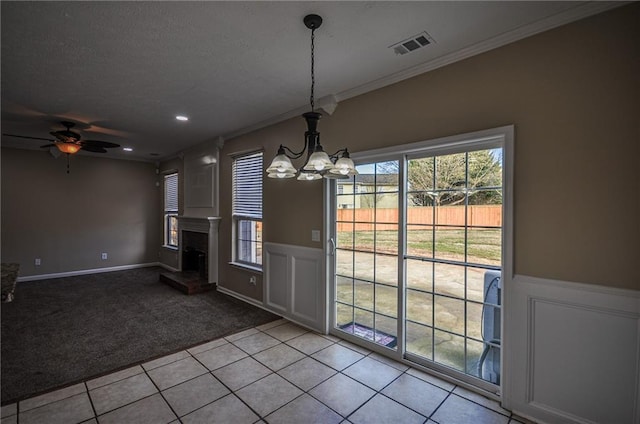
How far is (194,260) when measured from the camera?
616 cm

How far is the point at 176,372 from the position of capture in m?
2.65

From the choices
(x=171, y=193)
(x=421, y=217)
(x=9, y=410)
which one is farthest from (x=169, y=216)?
(x=421, y=217)

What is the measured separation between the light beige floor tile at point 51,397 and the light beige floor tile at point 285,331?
5.68 feet

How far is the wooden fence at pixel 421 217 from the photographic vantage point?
2.37m

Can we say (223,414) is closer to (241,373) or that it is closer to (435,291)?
(241,373)

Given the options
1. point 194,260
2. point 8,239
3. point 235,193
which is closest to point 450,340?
point 235,193

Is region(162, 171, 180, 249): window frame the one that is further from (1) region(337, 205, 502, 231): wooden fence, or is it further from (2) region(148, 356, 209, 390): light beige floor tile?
(1) region(337, 205, 502, 231): wooden fence

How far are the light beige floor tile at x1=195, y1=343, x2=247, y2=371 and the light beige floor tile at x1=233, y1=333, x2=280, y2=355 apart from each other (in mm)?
75

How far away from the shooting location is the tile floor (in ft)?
6.86

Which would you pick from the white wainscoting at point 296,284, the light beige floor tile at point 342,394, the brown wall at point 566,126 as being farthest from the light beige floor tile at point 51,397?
the brown wall at point 566,126

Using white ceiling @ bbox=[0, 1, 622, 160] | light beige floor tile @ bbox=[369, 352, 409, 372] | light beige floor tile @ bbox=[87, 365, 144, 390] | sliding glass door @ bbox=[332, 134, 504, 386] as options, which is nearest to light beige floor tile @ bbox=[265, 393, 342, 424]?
light beige floor tile @ bbox=[369, 352, 409, 372]

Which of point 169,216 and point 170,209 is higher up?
point 170,209

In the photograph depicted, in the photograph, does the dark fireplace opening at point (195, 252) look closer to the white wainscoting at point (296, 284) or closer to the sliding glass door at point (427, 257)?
the white wainscoting at point (296, 284)

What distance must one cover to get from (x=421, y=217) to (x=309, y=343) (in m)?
1.80
